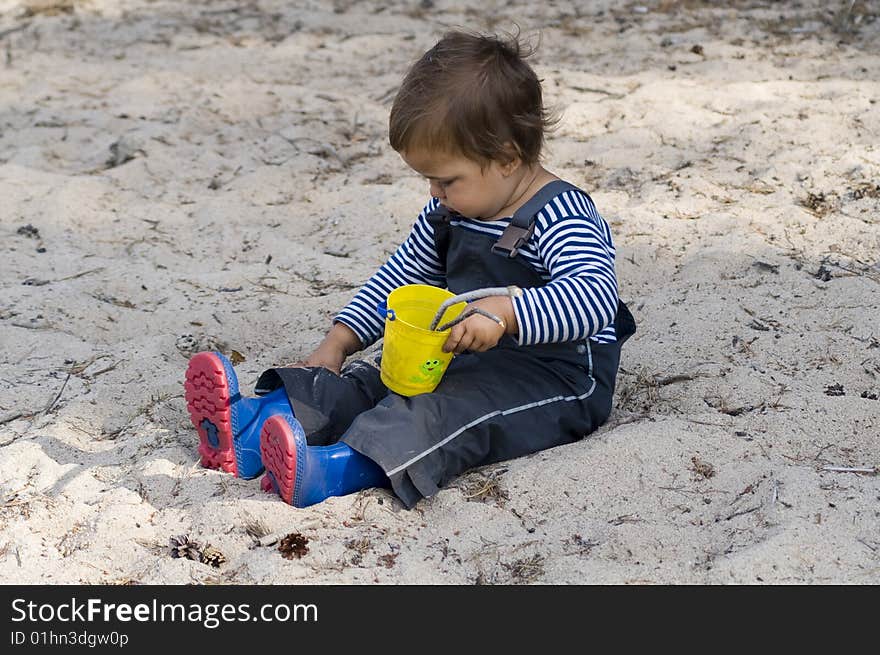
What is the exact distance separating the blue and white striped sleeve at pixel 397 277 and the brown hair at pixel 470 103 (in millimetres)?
379

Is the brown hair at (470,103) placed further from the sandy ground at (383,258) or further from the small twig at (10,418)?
the small twig at (10,418)

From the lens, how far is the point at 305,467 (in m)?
2.12

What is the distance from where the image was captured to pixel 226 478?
2.30m

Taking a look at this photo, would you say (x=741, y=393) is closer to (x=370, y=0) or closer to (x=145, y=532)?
(x=145, y=532)

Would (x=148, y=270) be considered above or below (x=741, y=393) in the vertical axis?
below

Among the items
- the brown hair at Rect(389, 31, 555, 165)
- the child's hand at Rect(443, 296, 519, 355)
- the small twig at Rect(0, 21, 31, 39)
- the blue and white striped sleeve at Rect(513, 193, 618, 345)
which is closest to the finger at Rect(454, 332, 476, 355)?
the child's hand at Rect(443, 296, 519, 355)

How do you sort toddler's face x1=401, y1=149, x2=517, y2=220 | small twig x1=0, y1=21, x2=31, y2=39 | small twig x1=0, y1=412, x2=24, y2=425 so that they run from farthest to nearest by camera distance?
small twig x1=0, y1=21, x2=31, y2=39 < small twig x1=0, y1=412, x2=24, y2=425 < toddler's face x1=401, y1=149, x2=517, y2=220

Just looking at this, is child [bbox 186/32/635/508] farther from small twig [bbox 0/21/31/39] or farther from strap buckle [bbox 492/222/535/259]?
small twig [bbox 0/21/31/39]

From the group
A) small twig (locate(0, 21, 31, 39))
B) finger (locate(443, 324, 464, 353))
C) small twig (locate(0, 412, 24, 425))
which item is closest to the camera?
finger (locate(443, 324, 464, 353))

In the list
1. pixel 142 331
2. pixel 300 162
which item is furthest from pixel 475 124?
pixel 300 162

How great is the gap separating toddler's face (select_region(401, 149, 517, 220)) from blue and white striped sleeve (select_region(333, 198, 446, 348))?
10.3 inches

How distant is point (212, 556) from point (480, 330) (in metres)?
0.69

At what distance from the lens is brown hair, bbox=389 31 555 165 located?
227cm

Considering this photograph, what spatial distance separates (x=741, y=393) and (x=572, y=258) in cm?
59
